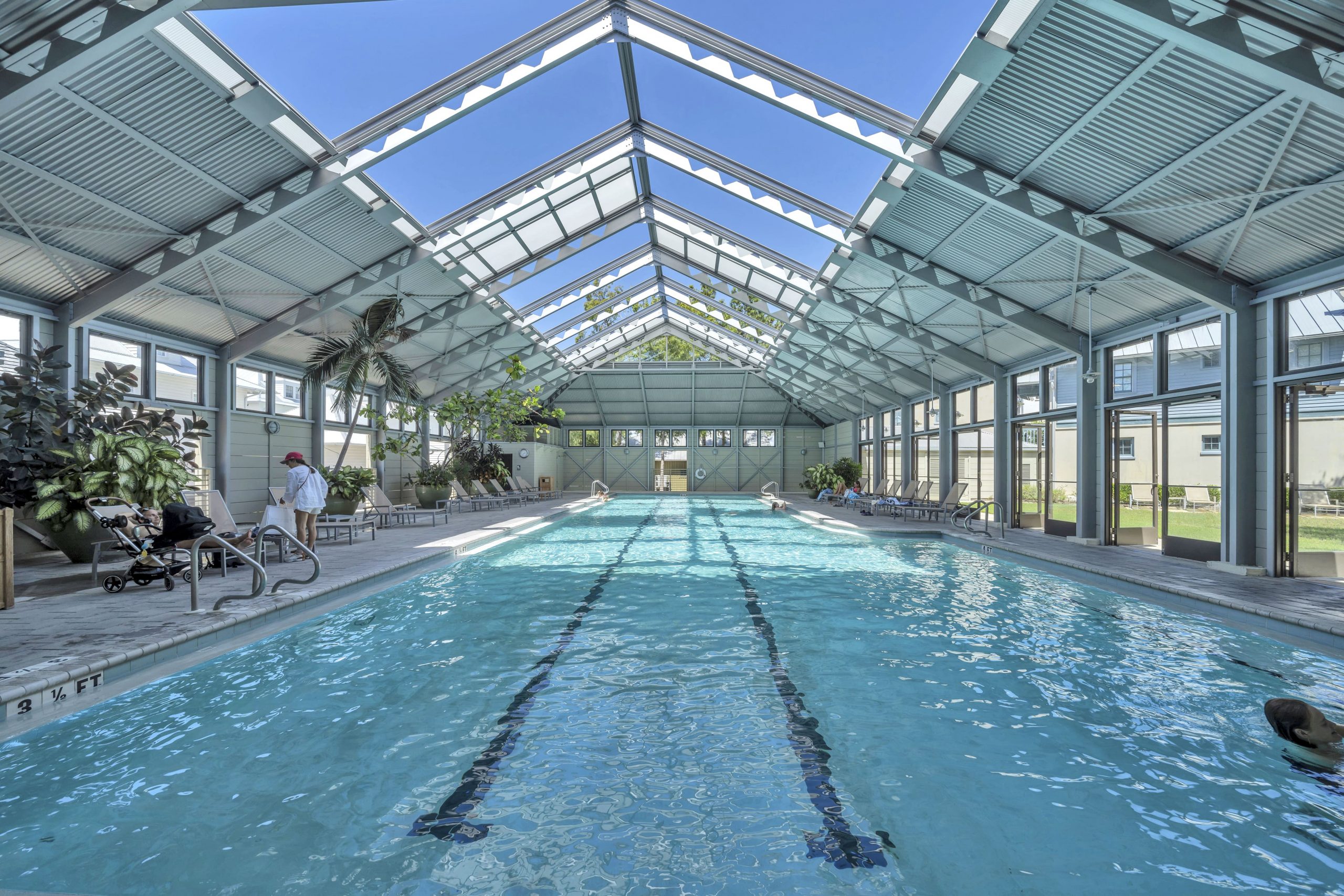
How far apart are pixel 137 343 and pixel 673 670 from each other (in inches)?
436

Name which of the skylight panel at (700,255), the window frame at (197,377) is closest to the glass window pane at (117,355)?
the window frame at (197,377)

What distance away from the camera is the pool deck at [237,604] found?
4.06m

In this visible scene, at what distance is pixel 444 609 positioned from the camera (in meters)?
6.61

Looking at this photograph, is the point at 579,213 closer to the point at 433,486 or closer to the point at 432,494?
the point at 433,486

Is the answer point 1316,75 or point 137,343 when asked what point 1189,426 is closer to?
point 1316,75

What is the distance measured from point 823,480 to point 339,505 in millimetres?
15265

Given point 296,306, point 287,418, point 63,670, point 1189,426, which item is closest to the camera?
point 63,670

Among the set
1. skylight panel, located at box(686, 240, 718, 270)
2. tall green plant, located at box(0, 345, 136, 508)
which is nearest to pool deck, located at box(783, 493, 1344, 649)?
skylight panel, located at box(686, 240, 718, 270)

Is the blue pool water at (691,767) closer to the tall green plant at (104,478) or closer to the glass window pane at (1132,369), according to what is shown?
the tall green plant at (104,478)

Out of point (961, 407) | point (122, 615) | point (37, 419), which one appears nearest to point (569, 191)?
point (37, 419)

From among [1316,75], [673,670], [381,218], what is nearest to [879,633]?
[673,670]

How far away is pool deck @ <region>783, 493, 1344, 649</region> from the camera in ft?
17.9

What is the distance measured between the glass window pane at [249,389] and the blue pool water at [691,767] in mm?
9490

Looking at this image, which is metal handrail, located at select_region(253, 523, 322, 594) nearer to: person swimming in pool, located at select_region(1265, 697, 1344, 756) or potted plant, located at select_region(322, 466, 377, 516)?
person swimming in pool, located at select_region(1265, 697, 1344, 756)
